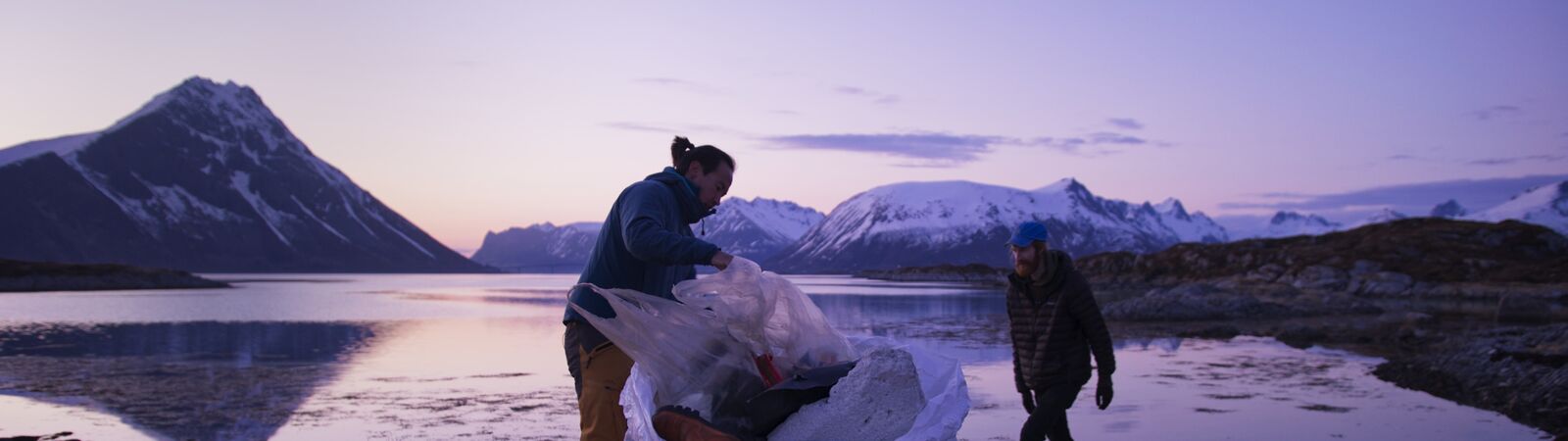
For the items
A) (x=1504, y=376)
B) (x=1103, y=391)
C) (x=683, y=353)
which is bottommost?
(x=1504, y=376)

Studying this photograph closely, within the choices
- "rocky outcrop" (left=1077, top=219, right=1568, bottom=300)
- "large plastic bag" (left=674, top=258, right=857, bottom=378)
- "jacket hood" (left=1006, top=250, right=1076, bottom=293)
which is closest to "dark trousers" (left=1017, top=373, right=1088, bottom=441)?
"jacket hood" (left=1006, top=250, right=1076, bottom=293)

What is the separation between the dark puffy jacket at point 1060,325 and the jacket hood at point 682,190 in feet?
10.9

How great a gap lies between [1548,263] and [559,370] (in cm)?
6964

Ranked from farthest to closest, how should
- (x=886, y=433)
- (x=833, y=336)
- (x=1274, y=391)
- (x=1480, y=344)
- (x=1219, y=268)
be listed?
1. (x=1219, y=268)
2. (x=1480, y=344)
3. (x=1274, y=391)
4. (x=833, y=336)
5. (x=886, y=433)

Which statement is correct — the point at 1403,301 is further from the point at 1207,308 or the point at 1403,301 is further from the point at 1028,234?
the point at 1028,234

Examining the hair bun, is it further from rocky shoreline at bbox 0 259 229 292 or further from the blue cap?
rocky shoreline at bbox 0 259 229 292

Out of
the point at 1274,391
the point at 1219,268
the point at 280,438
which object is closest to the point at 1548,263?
the point at 1219,268

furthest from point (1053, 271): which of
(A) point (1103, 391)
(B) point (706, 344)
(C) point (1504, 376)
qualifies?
(C) point (1504, 376)

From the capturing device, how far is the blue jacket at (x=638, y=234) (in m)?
4.87

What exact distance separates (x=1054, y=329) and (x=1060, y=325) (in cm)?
5

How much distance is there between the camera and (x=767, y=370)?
16.6 feet

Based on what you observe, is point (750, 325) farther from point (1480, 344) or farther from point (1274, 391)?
point (1480, 344)

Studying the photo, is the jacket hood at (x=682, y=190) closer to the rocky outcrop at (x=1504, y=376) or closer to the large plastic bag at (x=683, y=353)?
the large plastic bag at (x=683, y=353)

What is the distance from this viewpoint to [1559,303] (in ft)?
152
